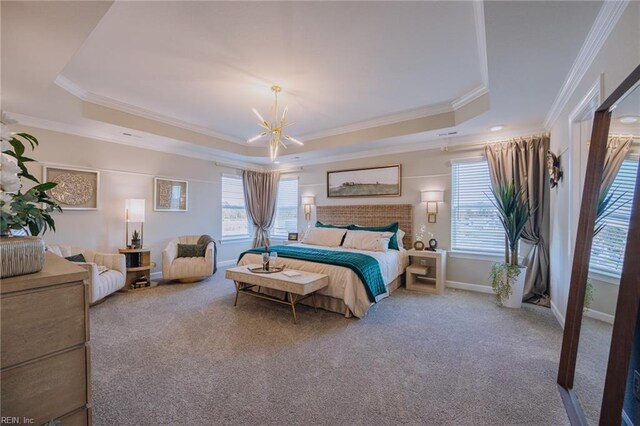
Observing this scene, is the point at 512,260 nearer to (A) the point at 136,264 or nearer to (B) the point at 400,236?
(B) the point at 400,236

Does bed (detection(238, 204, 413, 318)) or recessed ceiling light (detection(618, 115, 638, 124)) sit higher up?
recessed ceiling light (detection(618, 115, 638, 124))

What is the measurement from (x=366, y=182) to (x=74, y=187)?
4858 mm

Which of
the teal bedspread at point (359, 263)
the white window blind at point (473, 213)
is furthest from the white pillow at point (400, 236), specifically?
the teal bedspread at point (359, 263)

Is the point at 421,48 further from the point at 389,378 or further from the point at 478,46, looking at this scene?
the point at 389,378

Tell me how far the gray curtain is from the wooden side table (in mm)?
5832

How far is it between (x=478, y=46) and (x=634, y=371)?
2.59 meters

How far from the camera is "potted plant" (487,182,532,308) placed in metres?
3.60

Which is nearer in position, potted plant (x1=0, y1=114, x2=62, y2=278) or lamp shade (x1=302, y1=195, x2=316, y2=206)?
potted plant (x1=0, y1=114, x2=62, y2=278)

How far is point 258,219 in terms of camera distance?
676 centimetres

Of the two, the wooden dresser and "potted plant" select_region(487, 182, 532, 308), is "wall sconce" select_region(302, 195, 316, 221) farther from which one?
the wooden dresser

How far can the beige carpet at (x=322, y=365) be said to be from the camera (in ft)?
5.82

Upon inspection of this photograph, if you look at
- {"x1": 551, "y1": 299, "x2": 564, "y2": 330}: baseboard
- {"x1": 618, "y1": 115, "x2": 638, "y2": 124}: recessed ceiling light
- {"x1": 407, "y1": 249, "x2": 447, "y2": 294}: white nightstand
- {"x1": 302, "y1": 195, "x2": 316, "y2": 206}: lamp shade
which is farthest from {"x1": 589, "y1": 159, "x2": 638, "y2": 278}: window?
{"x1": 302, "y1": 195, "x2": 316, "y2": 206}: lamp shade

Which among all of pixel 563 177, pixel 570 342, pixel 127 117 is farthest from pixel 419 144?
pixel 127 117

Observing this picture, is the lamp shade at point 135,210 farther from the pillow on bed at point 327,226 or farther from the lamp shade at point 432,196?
the lamp shade at point 432,196
